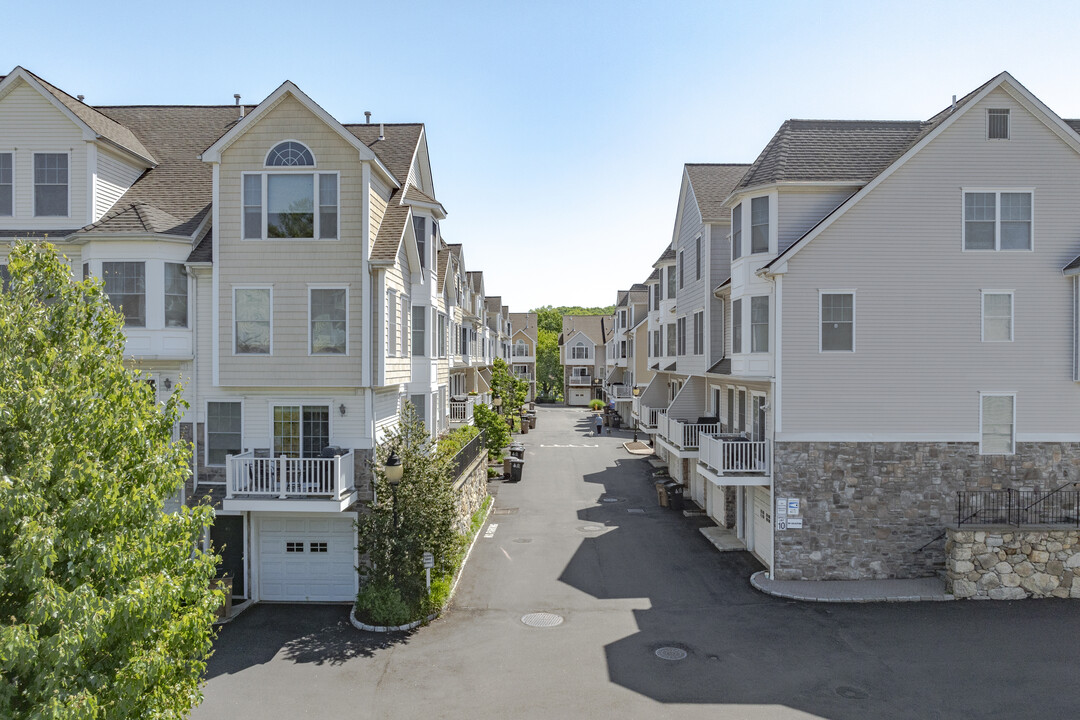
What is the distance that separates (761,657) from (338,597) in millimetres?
10527

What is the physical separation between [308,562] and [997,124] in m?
21.7

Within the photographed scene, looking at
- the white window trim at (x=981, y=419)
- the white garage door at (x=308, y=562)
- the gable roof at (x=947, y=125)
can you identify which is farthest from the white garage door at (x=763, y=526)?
the white garage door at (x=308, y=562)

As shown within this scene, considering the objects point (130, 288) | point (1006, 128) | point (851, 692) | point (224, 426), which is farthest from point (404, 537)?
point (1006, 128)

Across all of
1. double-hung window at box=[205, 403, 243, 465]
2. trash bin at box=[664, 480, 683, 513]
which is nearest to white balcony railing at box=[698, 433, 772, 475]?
trash bin at box=[664, 480, 683, 513]

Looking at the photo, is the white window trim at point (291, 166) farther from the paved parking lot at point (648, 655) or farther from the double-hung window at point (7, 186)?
the paved parking lot at point (648, 655)

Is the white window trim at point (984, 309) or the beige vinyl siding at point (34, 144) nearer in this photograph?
the beige vinyl siding at point (34, 144)

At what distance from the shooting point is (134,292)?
17.0m

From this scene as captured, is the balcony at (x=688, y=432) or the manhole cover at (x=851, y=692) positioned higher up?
the balcony at (x=688, y=432)

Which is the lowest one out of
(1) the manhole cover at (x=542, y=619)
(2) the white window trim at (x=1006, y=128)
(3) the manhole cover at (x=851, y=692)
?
(1) the manhole cover at (x=542, y=619)

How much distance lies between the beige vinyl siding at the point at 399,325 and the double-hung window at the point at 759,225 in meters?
10.1

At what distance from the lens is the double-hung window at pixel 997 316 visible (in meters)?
18.2

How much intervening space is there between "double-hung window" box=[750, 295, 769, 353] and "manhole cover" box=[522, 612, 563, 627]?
358 inches

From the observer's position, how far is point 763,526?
20047 millimetres

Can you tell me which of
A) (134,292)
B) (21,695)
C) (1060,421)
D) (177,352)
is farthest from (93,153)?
(1060,421)
